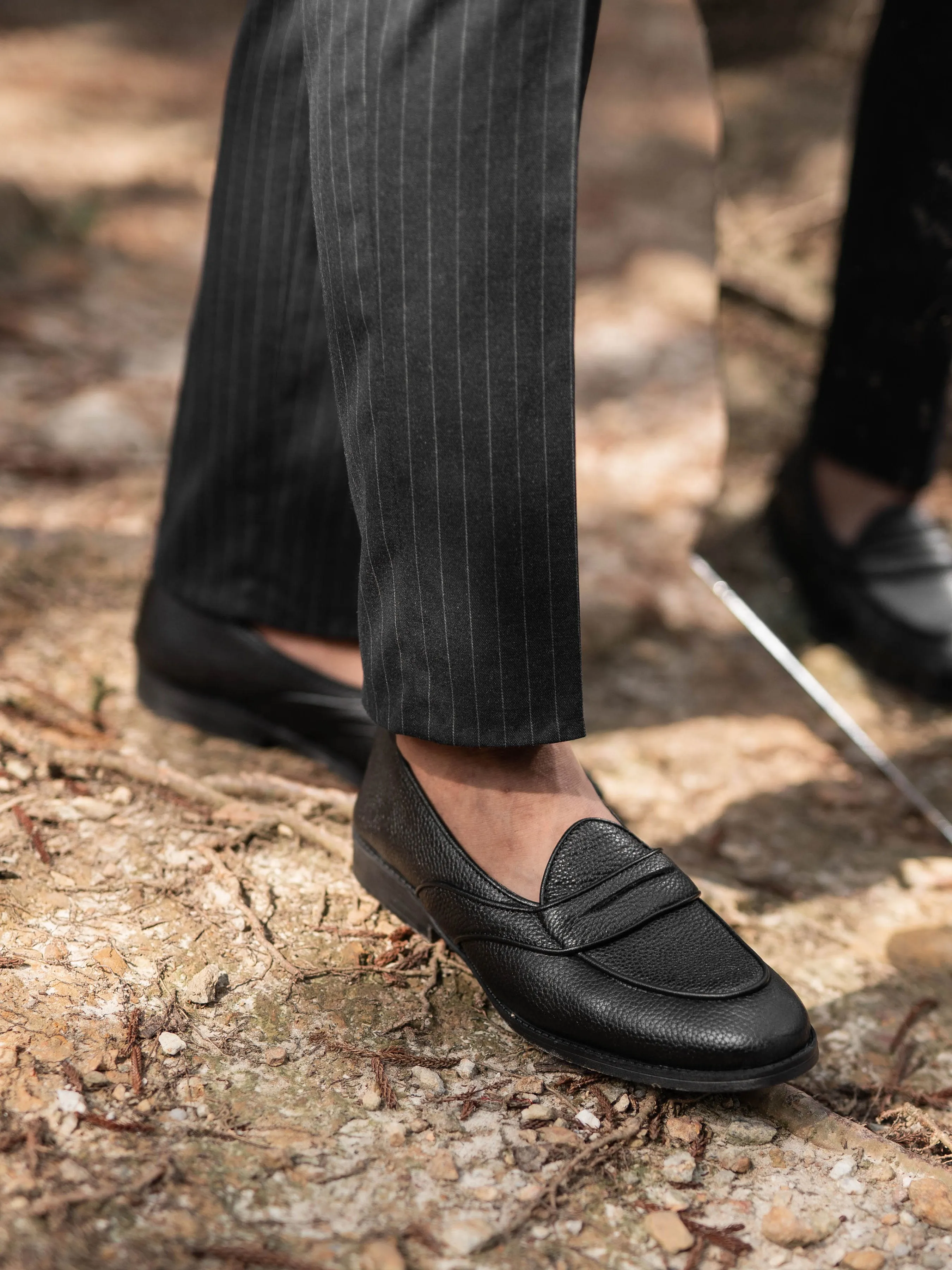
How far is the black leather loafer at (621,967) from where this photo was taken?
77cm

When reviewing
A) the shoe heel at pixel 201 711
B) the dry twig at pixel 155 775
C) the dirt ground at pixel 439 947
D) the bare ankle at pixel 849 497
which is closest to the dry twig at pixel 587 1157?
the dirt ground at pixel 439 947

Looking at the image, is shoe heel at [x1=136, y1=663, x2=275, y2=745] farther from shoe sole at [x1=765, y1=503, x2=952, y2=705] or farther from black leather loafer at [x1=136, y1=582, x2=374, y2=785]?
shoe sole at [x1=765, y1=503, x2=952, y2=705]

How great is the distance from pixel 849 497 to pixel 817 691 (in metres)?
0.31

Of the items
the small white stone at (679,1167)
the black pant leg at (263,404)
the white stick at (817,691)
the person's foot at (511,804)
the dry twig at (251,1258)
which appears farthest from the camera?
the white stick at (817,691)

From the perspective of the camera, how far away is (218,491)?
114cm

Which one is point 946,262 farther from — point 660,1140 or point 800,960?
point 660,1140

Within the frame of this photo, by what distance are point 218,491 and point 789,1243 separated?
85 cm

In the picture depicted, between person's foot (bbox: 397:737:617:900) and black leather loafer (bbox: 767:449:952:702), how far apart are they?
817mm

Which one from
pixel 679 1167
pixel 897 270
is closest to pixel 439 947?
pixel 679 1167

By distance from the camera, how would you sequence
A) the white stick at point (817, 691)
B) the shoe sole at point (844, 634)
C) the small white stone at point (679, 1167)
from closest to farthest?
the small white stone at point (679, 1167)
the white stick at point (817, 691)
the shoe sole at point (844, 634)

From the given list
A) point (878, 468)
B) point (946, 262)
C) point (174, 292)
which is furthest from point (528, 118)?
point (174, 292)

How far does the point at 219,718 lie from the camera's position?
1.22 metres

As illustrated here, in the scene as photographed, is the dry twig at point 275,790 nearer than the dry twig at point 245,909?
No

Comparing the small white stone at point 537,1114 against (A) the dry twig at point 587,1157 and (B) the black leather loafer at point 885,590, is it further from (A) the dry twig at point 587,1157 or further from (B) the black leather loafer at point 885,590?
(B) the black leather loafer at point 885,590
